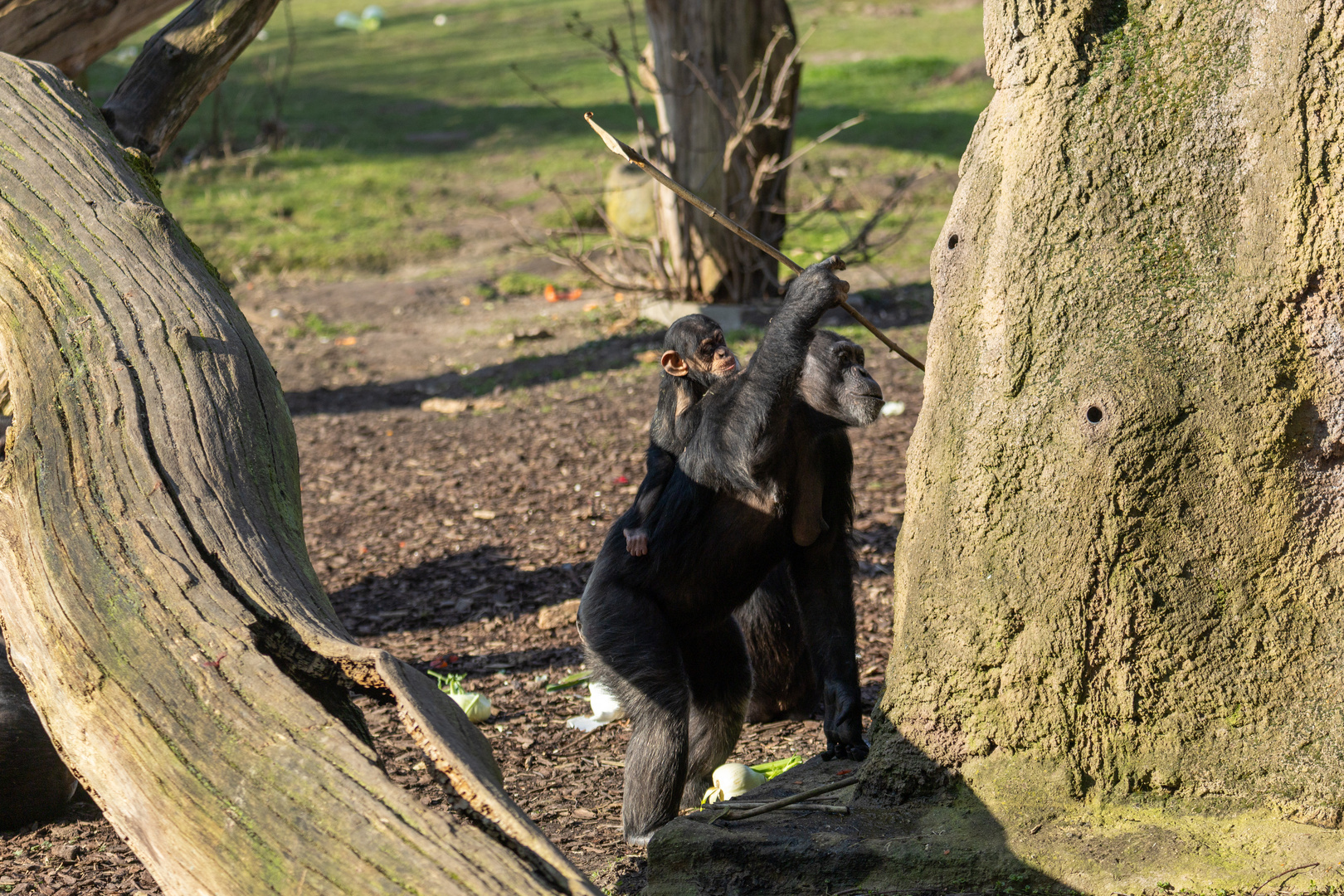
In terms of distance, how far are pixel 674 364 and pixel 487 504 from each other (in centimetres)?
352

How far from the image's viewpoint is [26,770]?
4059mm

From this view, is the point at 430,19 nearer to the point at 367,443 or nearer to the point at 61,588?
the point at 367,443

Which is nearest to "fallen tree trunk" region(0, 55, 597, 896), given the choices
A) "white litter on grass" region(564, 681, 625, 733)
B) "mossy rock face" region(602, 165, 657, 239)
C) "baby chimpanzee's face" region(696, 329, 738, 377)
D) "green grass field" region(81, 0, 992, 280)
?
"baby chimpanzee's face" region(696, 329, 738, 377)

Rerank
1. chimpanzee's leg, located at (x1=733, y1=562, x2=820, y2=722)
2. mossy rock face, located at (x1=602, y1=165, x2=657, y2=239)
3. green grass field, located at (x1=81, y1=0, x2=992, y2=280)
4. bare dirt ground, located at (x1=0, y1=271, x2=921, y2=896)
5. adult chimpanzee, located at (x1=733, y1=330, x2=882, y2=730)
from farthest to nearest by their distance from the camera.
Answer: green grass field, located at (x1=81, y1=0, x2=992, y2=280) < mossy rock face, located at (x1=602, y1=165, x2=657, y2=239) < chimpanzee's leg, located at (x1=733, y1=562, x2=820, y2=722) < bare dirt ground, located at (x1=0, y1=271, x2=921, y2=896) < adult chimpanzee, located at (x1=733, y1=330, x2=882, y2=730)

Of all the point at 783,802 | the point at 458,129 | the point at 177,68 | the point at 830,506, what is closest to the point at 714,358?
the point at 830,506

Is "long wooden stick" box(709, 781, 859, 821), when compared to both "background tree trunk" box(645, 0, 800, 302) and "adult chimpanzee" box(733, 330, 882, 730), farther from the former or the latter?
"background tree trunk" box(645, 0, 800, 302)

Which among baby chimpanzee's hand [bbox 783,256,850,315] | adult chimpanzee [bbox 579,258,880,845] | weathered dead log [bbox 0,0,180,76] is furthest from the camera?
weathered dead log [bbox 0,0,180,76]

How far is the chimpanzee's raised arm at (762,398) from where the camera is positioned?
3.49 m

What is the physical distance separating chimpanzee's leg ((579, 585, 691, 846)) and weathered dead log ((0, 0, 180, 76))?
13.4ft

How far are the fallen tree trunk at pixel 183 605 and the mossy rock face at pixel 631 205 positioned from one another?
9351mm

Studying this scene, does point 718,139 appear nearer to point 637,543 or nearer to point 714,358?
point 714,358

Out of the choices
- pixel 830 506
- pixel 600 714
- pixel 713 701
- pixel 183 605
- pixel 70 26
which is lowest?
pixel 600 714

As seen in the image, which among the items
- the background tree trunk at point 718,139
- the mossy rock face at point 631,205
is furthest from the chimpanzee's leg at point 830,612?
the mossy rock face at point 631,205

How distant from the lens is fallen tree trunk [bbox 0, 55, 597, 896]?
7.23 ft
